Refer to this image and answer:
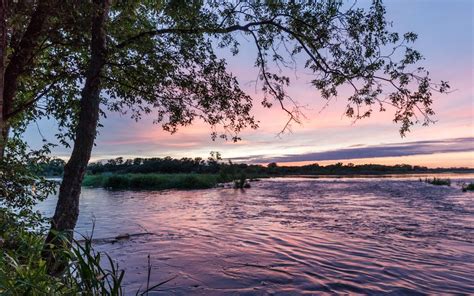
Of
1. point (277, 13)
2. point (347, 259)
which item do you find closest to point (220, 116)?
point (277, 13)

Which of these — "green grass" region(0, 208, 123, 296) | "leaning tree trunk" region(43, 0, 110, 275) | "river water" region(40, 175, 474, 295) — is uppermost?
"leaning tree trunk" region(43, 0, 110, 275)

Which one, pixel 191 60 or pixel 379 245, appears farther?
pixel 379 245

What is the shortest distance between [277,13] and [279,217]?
15.0 metres

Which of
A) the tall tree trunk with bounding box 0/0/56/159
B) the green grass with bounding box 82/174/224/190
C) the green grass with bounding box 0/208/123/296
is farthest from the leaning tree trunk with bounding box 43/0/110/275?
the green grass with bounding box 82/174/224/190

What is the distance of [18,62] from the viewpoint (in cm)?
873

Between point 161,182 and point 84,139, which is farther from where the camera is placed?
point 161,182

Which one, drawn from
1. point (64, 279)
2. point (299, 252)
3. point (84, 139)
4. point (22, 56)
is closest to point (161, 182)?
point (299, 252)

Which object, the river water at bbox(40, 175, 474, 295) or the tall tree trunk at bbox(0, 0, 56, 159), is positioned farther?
the river water at bbox(40, 175, 474, 295)

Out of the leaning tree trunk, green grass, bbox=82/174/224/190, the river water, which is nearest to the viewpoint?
the leaning tree trunk

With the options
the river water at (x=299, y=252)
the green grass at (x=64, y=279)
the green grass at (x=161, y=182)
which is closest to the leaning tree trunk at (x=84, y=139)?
the river water at (x=299, y=252)

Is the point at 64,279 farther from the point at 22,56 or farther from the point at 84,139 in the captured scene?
Answer: the point at 22,56

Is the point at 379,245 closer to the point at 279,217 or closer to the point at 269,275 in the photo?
the point at 269,275

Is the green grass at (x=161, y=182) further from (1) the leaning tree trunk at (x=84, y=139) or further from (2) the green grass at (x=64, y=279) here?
(2) the green grass at (x=64, y=279)

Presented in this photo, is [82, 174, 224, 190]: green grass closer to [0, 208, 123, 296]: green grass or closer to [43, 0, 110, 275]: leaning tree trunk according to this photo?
[43, 0, 110, 275]: leaning tree trunk
